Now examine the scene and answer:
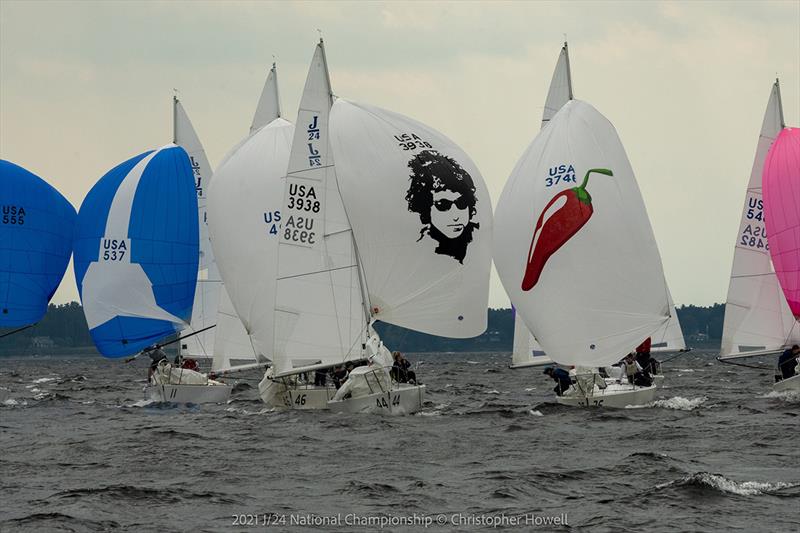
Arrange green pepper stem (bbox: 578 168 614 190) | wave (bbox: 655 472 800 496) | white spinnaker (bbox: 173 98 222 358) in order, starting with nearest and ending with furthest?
wave (bbox: 655 472 800 496)
green pepper stem (bbox: 578 168 614 190)
white spinnaker (bbox: 173 98 222 358)

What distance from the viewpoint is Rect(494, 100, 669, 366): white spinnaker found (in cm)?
2530

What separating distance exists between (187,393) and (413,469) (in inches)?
570

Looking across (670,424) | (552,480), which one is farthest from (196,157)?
(552,480)

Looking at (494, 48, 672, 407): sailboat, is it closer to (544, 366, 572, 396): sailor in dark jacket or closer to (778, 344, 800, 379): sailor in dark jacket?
(544, 366, 572, 396): sailor in dark jacket

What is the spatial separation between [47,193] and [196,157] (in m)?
4.08

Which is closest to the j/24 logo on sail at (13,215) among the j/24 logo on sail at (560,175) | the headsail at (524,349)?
the headsail at (524,349)

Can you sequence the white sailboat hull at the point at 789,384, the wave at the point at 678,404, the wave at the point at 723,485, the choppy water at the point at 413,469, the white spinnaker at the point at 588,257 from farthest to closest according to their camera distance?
1. the white sailboat hull at the point at 789,384
2. the wave at the point at 678,404
3. the white spinnaker at the point at 588,257
4. the wave at the point at 723,485
5. the choppy water at the point at 413,469

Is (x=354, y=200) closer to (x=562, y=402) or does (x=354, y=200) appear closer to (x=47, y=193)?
(x=562, y=402)

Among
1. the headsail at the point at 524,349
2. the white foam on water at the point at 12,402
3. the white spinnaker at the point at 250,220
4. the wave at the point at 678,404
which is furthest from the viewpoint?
the white foam on water at the point at 12,402

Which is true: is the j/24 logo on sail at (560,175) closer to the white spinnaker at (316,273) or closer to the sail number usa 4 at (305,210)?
the white spinnaker at (316,273)

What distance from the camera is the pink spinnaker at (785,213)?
27.7 m

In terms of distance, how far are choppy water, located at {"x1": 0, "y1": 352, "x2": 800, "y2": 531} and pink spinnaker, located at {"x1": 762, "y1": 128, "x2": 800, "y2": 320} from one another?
2.58 m

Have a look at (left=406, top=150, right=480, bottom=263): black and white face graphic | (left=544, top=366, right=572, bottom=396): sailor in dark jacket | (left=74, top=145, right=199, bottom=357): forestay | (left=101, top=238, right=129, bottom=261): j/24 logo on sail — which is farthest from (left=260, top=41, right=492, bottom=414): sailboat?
(left=101, top=238, right=129, bottom=261): j/24 logo on sail

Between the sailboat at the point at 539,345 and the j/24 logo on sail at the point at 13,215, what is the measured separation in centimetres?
1371
